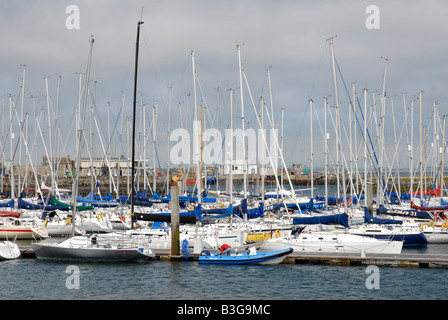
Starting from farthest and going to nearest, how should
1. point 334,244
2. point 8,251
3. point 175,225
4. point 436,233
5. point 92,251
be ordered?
1. point 436,233
2. point 334,244
3. point 8,251
4. point 175,225
5. point 92,251

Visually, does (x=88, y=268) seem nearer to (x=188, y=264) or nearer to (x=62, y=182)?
(x=188, y=264)

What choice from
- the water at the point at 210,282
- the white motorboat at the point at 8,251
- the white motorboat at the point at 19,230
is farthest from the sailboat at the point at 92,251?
the white motorboat at the point at 19,230

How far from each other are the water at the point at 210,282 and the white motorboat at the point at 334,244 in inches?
129

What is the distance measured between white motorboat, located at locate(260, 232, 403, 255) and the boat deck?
1.42 meters

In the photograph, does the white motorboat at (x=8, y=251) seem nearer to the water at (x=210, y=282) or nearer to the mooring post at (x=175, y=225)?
the water at (x=210, y=282)

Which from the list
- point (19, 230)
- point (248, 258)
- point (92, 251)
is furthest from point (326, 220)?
point (19, 230)

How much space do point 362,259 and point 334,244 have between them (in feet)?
11.4

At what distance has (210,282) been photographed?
28.3m

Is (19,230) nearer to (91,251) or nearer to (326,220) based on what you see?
(91,251)

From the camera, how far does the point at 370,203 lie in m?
48.3

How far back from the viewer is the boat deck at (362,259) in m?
31.5

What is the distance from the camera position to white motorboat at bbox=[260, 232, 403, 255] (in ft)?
115
